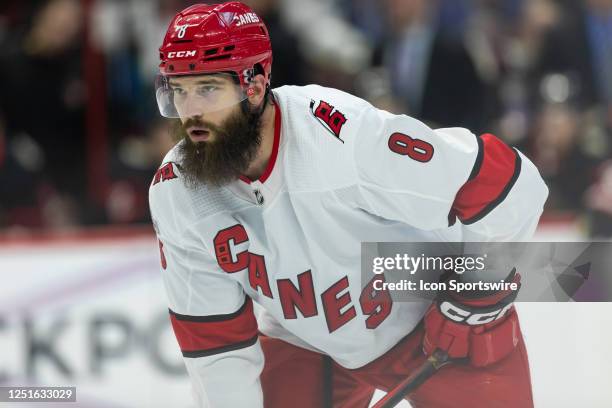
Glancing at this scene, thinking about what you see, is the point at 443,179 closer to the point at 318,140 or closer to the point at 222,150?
the point at 318,140

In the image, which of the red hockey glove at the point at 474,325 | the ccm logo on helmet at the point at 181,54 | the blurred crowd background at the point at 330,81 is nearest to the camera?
the ccm logo on helmet at the point at 181,54

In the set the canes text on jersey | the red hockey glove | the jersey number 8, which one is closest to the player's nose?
the canes text on jersey

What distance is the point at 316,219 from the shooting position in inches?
73.2

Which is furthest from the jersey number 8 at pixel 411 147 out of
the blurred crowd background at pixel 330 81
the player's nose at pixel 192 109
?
the blurred crowd background at pixel 330 81

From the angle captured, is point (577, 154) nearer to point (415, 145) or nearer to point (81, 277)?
point (415, 145)

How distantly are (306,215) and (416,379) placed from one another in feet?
1.58

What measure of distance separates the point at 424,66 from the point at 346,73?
0.79 feet

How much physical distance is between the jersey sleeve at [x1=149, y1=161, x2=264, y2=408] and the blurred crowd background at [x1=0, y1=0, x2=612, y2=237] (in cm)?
94

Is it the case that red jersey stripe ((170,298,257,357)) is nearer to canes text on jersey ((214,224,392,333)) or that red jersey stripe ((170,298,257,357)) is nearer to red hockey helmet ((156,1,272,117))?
canes text on jersey ((214,224,392,333))

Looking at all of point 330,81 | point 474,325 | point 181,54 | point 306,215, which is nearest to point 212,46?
point 181,54

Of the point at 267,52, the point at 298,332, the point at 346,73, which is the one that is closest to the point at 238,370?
the point at 298,332

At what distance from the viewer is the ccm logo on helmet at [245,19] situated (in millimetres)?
1767

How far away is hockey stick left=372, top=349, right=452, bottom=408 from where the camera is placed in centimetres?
204

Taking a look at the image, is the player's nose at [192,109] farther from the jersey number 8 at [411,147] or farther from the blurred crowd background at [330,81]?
the blurred crowd background at [330,81]
